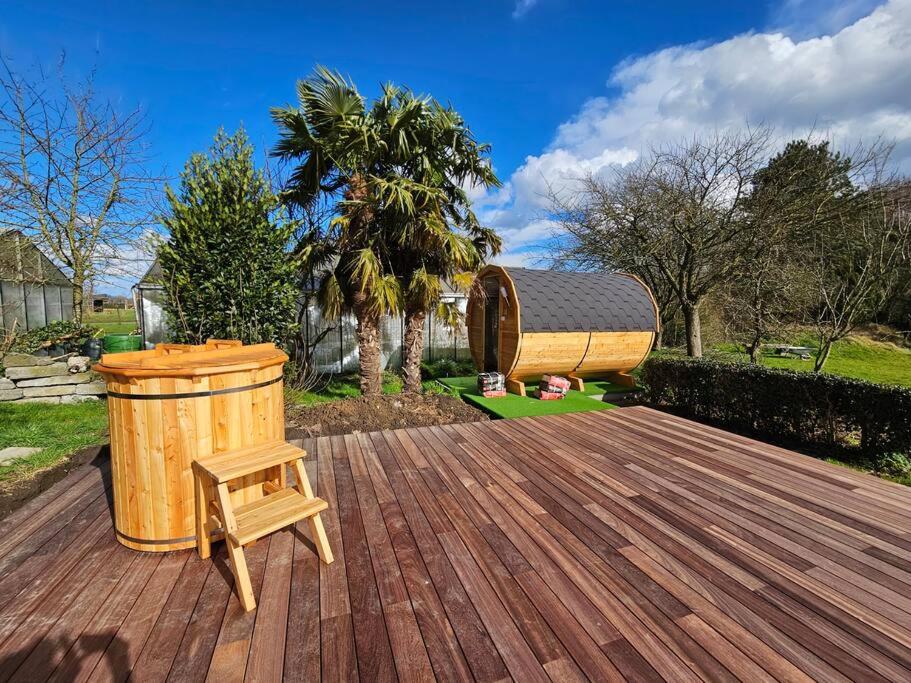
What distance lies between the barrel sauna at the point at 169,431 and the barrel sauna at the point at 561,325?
485 centimetres

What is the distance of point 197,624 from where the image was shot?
170 cm

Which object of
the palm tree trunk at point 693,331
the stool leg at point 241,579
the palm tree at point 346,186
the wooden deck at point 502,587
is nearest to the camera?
the wooden deck at point 502,587

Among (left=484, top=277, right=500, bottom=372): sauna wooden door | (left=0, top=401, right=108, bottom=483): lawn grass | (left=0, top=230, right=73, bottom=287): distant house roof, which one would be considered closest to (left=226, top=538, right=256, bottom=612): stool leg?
(left=0, top=401, right=108, bottom=483): lawn grass

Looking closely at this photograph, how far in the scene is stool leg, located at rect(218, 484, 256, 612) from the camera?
179cm

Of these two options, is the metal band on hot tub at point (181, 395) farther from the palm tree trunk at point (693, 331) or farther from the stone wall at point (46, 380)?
the palm tree trunk at point (693, 331)

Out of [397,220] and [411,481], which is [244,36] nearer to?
[397,220]

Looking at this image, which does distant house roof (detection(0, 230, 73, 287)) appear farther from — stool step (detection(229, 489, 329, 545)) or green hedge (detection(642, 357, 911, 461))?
green hedge (detection(642, 357, 911, 461))

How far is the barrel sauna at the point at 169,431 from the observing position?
2.10m

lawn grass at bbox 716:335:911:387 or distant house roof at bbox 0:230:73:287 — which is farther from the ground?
distant house roof at bbox 0:230:73:287

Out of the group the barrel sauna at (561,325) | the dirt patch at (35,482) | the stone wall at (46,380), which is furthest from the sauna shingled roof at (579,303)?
the stone wall at (46,380)

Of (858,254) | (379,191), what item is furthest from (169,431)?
(858,254)

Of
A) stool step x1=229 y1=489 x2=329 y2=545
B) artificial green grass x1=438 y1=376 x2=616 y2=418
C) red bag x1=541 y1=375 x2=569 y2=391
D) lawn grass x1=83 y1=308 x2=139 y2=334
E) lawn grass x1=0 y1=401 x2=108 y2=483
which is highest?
lawn grass x1=83 y1=308 x2=139 y2=334

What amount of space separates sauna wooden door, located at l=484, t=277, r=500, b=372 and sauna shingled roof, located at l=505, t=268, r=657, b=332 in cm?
75

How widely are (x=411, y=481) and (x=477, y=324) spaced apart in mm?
5348
